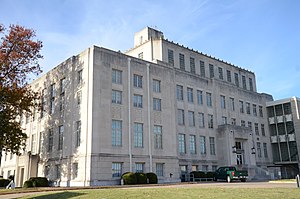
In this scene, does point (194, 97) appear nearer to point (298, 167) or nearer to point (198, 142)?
point (198, 142)

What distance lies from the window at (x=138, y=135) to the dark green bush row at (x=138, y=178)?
363cm

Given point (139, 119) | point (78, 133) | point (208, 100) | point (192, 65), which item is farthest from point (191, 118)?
point (78, 133)

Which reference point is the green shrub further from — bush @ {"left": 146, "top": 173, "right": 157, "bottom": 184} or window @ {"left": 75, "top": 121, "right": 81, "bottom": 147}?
bush @ {"left": 146, "top": 173, "right": 157, "bottom": 184}

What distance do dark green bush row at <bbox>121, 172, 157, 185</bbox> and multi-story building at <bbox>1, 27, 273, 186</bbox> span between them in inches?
70.2

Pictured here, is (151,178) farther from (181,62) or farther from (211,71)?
(211,71)

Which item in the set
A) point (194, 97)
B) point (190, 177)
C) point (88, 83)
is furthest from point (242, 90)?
point (88, 83)

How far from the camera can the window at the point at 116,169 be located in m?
31.6

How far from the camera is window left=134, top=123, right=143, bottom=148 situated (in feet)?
112

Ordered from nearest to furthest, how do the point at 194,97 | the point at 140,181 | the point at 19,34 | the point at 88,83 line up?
the point at 140,181
the point at 88,83
the point at 19,34
the point at 194,97

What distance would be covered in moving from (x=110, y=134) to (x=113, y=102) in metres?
3.54

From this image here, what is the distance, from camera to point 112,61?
34.5 m

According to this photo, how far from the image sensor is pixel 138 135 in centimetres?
3456

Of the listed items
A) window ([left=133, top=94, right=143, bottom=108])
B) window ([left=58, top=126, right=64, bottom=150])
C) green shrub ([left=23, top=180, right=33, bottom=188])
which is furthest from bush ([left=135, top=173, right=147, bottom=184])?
green shrub ([left=23, top=180, right=33, bottom=188])

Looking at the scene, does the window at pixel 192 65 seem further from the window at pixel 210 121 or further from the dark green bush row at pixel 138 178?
the dark green bush row at pixel 138 178
